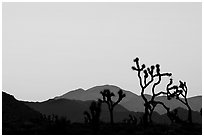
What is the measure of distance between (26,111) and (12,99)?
358cm

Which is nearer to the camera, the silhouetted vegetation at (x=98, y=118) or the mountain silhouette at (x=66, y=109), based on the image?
the silhouetted vegetation at (x=98, y=118)

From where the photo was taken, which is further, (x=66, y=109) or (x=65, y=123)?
(x=66, y=109)

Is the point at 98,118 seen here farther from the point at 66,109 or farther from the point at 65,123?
the point at 66,109

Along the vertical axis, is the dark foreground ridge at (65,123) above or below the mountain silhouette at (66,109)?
below

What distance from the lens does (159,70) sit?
3002 centimetres

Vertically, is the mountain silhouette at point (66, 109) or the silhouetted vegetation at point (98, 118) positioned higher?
the mountain silhouette at point (66, 109)

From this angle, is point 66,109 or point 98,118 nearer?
point 98,118

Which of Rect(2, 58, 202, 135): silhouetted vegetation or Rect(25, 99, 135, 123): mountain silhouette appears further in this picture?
Rect(25, 99, 135, 123): mountain silhouette

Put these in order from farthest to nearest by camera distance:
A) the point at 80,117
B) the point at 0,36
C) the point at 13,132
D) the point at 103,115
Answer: the point at 103,115, the point at 80,117, the point at 13,132, the point at 0,36

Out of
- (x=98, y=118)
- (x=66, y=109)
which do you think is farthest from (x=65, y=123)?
(x=66, y=109)

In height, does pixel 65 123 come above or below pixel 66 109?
below

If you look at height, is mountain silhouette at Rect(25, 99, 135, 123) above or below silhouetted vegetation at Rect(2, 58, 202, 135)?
above

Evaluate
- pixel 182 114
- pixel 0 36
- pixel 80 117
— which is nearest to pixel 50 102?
pixel 80 117

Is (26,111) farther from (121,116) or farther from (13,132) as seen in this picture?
(121,116)
